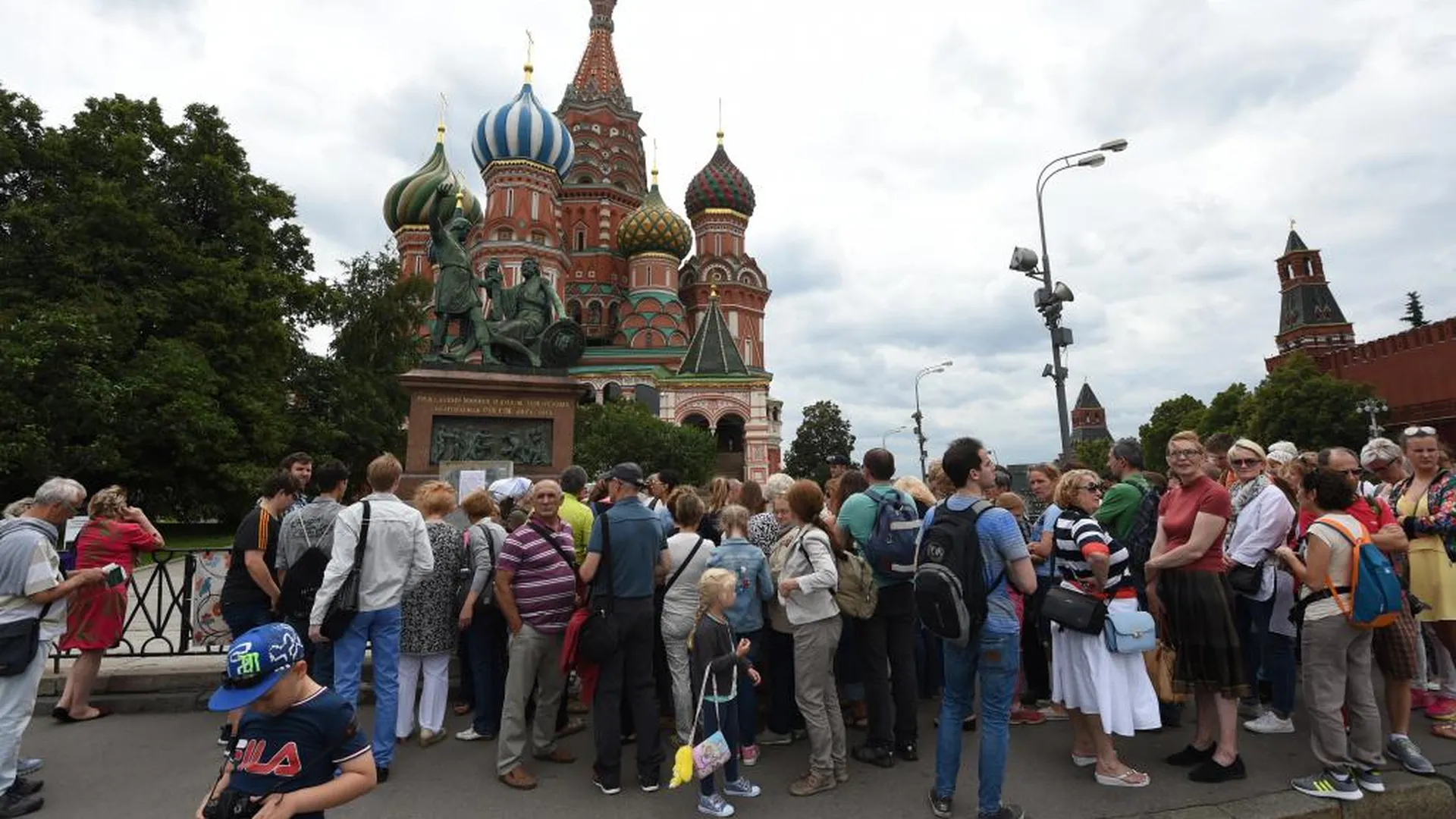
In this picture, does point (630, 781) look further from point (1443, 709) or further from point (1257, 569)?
point (1443, 709)

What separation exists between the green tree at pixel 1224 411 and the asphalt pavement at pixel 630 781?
46.6m

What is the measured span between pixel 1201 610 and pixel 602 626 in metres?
3.47

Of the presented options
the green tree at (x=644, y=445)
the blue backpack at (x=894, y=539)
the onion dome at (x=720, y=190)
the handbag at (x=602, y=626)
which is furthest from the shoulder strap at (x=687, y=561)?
the onion dome at (x=720, y=190)

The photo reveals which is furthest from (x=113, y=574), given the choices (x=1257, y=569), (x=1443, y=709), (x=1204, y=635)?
(x=1443, y=709)

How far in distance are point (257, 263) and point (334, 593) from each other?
20379mm

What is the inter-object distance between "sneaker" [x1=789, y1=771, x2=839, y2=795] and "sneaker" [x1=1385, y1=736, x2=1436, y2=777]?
328 centimetres

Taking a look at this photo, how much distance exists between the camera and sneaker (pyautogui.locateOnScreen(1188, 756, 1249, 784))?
3857 mm

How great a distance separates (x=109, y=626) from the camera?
5137mm

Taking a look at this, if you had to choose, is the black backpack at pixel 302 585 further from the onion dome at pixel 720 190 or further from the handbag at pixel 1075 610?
the onion dome at pixel 720 190

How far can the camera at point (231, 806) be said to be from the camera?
1.83m

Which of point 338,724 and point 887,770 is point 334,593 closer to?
point 338,724

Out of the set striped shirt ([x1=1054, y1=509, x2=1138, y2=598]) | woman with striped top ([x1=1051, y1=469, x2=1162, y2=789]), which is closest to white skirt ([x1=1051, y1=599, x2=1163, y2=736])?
woman with striped top ([x1=1051, y1=469, x2=1162, y2=789])

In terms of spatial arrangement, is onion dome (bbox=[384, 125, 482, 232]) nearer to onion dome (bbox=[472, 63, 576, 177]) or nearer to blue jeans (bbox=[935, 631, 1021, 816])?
onion dome (bbox=[472, 63, 576, 177])

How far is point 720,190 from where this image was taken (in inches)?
1875
